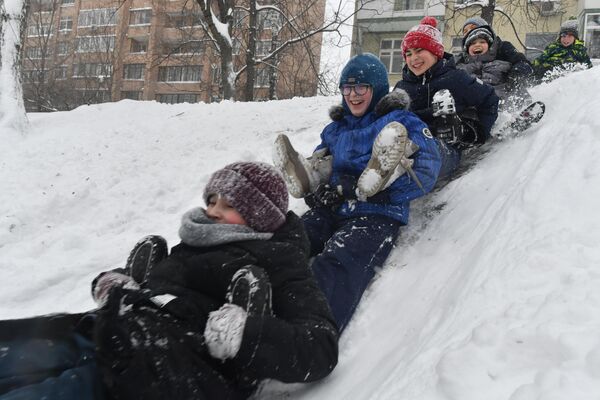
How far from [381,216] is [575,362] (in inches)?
69.0

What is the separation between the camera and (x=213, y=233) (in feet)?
6.50

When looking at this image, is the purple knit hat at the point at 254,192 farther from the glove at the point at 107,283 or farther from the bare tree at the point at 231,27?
the bare tree at the point at 231,27

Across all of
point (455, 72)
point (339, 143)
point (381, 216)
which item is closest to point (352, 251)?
point (381, 216)

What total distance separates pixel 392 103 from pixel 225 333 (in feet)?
6.68

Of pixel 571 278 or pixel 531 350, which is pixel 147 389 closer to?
pixel 531 350

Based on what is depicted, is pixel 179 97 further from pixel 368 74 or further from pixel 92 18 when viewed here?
pixel 368 74

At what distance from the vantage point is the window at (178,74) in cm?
3512

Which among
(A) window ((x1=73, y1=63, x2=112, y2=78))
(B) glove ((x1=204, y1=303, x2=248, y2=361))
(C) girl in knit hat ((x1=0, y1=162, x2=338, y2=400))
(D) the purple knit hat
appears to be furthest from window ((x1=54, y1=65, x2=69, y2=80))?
(B) glove ((x1=204, y1=303, x2=248, y2=361))

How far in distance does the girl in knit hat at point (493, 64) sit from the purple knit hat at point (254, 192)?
3.16m

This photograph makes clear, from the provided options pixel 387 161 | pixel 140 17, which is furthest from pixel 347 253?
pixel 140 17

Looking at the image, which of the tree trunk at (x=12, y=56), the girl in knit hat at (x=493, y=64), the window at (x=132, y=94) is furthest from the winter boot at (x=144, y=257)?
the window at (x=132, y=94)

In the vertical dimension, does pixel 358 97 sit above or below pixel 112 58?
below

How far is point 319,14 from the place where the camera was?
1423 centimetres

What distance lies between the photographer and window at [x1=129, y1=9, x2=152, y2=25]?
36.1m
